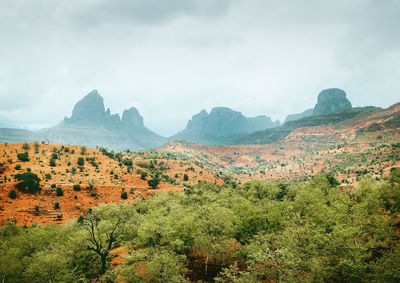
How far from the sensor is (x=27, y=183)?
203ft

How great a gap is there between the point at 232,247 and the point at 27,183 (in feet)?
228

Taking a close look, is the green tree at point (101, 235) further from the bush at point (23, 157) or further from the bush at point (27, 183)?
the bush at point (23, 157)

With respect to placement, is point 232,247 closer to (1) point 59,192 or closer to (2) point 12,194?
(1) point 59,192

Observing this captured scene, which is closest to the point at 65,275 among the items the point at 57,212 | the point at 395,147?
the point at 57,212

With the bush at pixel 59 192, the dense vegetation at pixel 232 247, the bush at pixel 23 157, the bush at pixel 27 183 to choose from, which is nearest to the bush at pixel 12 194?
the bush at pixel 27 183

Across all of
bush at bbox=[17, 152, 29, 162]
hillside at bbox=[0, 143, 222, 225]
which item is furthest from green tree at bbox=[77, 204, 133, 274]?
bush at bbox=[17, 152, 29, 162]

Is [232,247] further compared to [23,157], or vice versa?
[23,157]

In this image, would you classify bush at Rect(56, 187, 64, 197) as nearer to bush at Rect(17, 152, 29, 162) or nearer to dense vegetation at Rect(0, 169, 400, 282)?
dense vegetation at Rect(0, 169, 400, 282)

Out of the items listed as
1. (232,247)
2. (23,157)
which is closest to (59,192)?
(23,157)

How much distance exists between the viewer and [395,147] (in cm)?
9369

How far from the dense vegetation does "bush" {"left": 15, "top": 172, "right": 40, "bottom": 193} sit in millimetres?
29847

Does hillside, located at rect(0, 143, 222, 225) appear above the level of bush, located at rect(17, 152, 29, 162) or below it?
below

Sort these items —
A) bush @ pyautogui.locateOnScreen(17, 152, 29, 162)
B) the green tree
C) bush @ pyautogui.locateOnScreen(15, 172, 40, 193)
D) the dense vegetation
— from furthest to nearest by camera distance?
bush @ pyautogui.locateOnScreen(17, 152, 29, 162) < bush @ pyautogui.locateOnScreen(15, 172, 40, 193) < the green tree < the dense vegetation

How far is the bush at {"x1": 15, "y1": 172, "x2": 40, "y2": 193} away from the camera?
61750 millimetres
